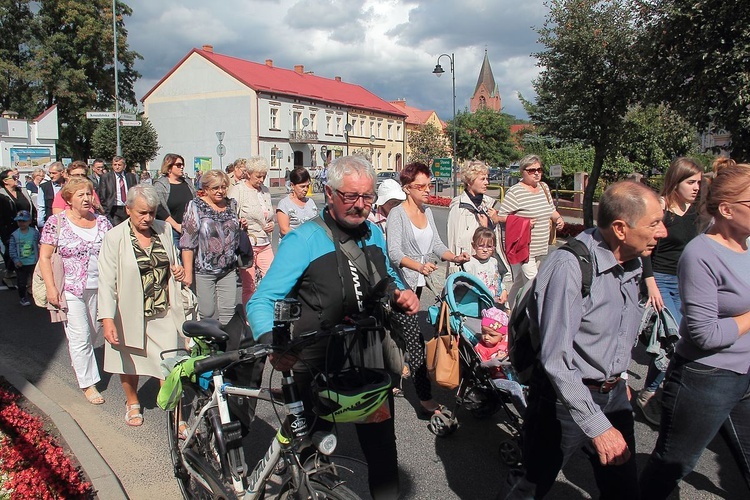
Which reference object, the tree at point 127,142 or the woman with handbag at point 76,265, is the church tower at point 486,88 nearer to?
the tree at point 127,142

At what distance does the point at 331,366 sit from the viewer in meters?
2.79

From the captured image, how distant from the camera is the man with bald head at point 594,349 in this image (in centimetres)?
245

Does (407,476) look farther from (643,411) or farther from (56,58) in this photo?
(56,58)

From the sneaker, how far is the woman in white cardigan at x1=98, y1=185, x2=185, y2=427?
12.3 feet

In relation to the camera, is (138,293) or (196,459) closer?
(196,459)

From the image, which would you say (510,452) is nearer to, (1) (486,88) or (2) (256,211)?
(2) (256,211)

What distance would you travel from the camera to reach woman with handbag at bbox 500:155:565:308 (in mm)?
6465

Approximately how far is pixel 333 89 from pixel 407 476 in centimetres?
7028

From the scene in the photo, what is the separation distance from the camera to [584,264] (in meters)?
2.49

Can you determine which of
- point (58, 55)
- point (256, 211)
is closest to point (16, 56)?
point (58, 55)

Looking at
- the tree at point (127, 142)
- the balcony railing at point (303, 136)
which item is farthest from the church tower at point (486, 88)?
the tree at point (127, 142)

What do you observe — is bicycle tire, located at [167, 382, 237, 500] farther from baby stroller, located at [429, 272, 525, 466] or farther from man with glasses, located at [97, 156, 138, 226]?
man with glasses, located at [97, 156, 138, 226]

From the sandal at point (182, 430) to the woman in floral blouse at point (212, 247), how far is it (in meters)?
2.10

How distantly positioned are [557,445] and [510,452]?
1.47 meters
